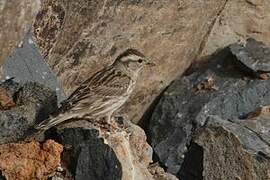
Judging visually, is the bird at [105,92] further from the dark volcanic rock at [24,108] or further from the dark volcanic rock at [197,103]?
the dark volcanic rock at [197,103]

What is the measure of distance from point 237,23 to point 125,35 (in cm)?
243

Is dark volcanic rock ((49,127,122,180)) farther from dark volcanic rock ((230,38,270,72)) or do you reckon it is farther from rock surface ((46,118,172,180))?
dark volcanic rock ((230,38,270,72))

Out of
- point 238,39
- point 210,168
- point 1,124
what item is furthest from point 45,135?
point 238,39

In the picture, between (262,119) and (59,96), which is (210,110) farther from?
(59,96)

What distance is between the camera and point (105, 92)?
10.4 meters

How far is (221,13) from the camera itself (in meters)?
14.1

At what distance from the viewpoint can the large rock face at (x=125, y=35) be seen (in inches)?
459

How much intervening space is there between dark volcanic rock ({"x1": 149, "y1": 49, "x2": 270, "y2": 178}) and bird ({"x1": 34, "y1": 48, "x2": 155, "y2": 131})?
215 centimetres

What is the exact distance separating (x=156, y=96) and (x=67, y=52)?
2.34 meters

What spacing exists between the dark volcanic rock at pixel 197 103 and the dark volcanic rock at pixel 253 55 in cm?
15

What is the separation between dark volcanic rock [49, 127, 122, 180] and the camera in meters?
8.95

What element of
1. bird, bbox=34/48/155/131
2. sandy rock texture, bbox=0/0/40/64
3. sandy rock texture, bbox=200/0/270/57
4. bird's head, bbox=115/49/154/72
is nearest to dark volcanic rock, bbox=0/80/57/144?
bird, bbox=34/48/155/131

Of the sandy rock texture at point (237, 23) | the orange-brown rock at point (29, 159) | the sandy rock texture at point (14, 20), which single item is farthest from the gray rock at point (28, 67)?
the sandy rock texture at point (237, 23)

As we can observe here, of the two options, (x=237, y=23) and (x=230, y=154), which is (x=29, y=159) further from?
(x=237, y=23)
